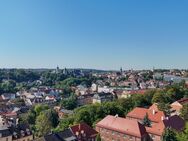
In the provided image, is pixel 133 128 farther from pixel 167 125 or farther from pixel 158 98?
pixel 158 98

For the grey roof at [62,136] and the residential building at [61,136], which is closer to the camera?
the residential building at [61,136]

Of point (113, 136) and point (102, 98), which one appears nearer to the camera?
point (113, 136)

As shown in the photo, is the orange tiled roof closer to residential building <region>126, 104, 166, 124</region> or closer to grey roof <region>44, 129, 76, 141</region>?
residential building <region>126, 104, 166, 124</region>

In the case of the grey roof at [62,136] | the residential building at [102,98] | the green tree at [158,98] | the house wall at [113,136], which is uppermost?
the green tree at [158,98]

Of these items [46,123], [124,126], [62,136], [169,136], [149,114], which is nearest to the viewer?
[169,136]

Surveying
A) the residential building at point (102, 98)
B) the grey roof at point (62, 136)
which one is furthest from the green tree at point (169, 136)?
the residential building at point (102, 98)

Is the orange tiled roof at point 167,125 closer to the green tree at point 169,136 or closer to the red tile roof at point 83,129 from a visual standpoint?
the green tree at point 169,136

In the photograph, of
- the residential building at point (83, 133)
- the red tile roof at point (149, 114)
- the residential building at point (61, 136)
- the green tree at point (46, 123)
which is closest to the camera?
the residential building at point (61, 136)

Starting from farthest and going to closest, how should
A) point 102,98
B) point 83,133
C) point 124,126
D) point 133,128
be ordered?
point 102,98 → point 83,133 → point 124,126 → point 133,128

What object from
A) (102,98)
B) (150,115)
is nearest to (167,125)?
(150,115)
